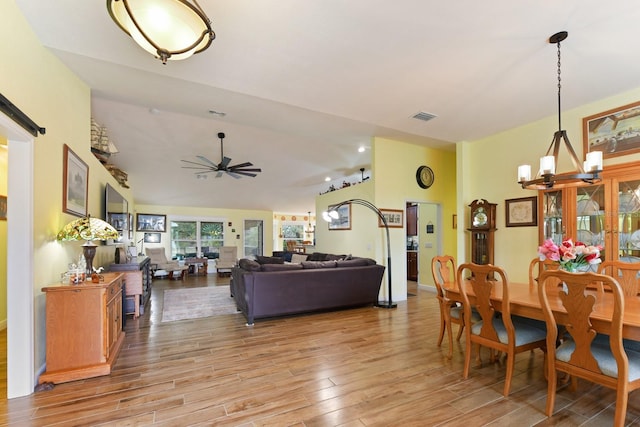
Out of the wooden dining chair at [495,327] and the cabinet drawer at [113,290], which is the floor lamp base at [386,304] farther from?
the cabinet drawer at [113,290]

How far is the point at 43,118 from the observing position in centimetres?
255

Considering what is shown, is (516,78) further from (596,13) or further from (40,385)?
(40,385)

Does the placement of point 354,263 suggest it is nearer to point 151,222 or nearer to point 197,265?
point 197,265

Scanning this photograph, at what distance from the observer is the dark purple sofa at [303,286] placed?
4.17 m

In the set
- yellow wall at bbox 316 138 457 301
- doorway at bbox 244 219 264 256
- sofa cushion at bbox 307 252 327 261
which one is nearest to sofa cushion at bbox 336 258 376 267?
yellow wall at bbox 316 138 457 301

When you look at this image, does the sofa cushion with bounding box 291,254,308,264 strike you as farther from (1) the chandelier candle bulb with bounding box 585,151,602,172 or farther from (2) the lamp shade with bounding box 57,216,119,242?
(1) the chandelier candle bulb with bounding box 585,151,602,172

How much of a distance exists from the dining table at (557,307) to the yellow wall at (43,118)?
12.3 ft

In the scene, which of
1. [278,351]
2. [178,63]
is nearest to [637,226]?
[278,351]

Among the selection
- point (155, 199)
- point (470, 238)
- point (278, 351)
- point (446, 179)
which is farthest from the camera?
point (155, 199)

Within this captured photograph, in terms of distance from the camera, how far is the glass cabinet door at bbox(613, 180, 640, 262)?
338 cm

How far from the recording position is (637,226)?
3371mm

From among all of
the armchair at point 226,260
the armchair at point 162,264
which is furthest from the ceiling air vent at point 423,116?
the armchair at point 162,264

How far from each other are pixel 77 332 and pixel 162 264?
6.42m

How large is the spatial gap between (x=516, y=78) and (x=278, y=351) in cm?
405
